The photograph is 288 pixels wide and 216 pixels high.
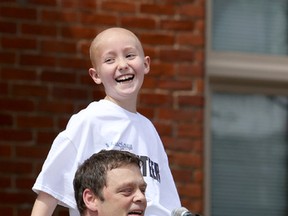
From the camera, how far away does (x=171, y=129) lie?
7.82 metres

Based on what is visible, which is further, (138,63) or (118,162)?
(138,63)

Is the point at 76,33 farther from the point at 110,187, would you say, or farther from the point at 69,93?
the point at 110,187

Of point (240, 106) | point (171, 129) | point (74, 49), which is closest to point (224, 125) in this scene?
point (240, 106)

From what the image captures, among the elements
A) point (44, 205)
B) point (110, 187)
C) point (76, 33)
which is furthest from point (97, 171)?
point (76, 33)

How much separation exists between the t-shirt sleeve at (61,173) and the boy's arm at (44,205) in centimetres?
2

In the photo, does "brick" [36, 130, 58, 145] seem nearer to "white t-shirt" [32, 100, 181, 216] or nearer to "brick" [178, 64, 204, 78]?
"brick" [178, 64, 204, 78]

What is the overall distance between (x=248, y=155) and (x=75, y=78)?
4.68ft

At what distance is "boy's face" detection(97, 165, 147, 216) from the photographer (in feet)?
16.1

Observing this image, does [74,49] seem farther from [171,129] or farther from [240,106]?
[240,106]

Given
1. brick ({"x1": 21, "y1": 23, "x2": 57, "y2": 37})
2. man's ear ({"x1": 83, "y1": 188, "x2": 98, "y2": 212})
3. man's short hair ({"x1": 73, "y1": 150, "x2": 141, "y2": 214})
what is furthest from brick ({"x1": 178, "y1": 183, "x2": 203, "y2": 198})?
man's ear ({"x1": 83, "y1": 188, "x2": 98, "y2": 212})

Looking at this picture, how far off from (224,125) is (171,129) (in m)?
0.69

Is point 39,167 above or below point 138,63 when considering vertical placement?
below

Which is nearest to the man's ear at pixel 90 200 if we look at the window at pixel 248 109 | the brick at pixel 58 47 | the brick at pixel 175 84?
the brick at pixel 58 47

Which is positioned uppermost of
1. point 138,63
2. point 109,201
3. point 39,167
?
point 138,63
